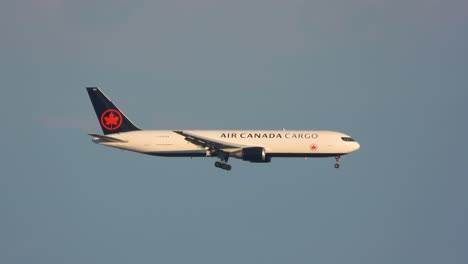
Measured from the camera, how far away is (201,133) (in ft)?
323

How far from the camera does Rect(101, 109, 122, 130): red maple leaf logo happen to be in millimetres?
100875

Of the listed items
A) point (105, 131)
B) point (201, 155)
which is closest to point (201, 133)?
point (201, 155)

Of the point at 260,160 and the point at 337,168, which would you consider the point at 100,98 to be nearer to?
the point at 260,160

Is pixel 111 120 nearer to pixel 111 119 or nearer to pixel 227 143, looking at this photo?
pixel 111 119

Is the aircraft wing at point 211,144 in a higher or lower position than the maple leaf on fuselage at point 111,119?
lower

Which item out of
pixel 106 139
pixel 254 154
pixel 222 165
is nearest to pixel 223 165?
pixel 222 165

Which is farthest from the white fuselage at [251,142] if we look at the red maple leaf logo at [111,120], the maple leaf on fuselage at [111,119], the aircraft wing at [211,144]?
the maple leaf on fuselage at [111,119]

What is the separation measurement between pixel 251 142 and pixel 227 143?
2517mm

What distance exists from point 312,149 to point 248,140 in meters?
6.83

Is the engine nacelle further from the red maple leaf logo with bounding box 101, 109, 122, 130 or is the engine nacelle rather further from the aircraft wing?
the red maple leaf logo with bounding box 101, 109, 122, 130

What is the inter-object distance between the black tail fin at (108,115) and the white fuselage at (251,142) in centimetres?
104

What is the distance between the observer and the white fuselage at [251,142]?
95562 millimetres

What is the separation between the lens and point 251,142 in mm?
96812

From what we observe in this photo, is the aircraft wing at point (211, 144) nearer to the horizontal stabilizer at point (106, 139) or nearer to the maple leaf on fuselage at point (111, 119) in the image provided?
the horizontal stabilizer at point (106, 139)
